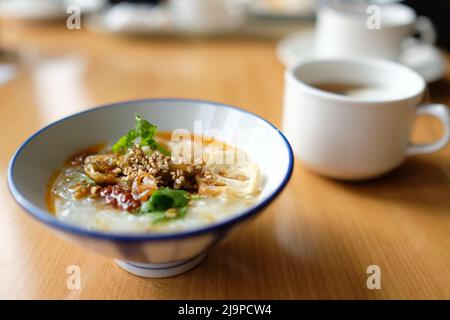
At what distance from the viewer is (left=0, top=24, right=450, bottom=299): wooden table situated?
2.55 feet

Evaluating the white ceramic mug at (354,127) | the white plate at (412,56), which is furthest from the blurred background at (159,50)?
the white ceramic mug at (354,127)

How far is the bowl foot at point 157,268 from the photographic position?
0.78 meters

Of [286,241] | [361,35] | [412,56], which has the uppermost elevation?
[361,35]

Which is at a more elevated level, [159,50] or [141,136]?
[141,136]

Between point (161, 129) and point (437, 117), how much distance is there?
0.62 m

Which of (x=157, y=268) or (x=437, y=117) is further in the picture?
(x=437, y=117)

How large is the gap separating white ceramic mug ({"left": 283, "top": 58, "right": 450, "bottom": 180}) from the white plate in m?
0.47

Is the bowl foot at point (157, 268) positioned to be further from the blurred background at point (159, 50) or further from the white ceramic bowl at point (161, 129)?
the blurred background at point (159, 50)

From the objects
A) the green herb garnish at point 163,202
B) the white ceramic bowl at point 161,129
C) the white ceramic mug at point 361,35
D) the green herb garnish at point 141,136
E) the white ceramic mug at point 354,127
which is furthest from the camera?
the white ceramic mug at point 361,35

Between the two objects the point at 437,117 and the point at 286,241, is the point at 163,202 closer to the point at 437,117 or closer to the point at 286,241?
the point at 286,241

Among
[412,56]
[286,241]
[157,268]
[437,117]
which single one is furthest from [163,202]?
[412,56]

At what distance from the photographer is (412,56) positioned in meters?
1.68

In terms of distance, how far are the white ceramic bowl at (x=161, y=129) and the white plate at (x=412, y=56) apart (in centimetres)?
64

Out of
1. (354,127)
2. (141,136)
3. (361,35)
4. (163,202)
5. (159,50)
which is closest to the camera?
(163,202)
